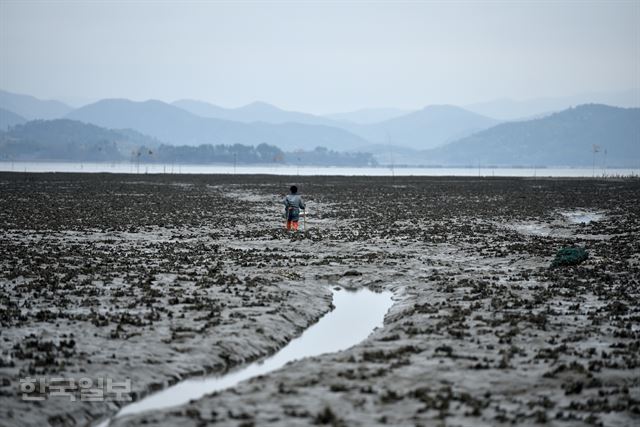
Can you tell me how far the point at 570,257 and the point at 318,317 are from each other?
9.21m

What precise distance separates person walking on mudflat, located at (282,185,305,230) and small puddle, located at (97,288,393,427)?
413 inches

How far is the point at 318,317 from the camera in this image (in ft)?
57.3

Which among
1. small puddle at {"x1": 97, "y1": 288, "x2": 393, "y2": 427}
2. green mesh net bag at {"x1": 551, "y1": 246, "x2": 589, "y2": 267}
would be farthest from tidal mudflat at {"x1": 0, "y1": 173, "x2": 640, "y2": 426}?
green mesh net bag at {"x1": 551, "y1": 246, "x2": 589, "y2": 267}

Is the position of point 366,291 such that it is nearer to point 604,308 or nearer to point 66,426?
point 604,308

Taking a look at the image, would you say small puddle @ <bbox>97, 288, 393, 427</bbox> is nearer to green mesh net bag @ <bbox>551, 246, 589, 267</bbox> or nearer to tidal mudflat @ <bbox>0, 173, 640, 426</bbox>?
tidal mudflat @ <bbox>0, 173, 640, 426</bbox>

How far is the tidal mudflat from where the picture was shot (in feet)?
32.8

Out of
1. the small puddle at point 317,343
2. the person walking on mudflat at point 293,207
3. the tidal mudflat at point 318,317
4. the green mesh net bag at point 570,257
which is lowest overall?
the small puddle at point 317,343

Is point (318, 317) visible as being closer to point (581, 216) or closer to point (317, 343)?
point (317, 343)

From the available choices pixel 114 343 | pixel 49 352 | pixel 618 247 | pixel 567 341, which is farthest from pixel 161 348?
pixel 618 247

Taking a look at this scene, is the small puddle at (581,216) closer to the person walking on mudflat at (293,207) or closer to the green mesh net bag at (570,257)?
the person walking on mudflat at (293,207)

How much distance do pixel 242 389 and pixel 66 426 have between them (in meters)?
2.49

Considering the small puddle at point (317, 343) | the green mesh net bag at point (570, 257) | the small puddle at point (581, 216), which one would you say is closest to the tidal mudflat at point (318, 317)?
the small puddle at point (317, 343)

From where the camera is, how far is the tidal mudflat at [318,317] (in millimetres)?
9992

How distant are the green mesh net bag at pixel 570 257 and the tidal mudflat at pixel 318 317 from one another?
47 cm
